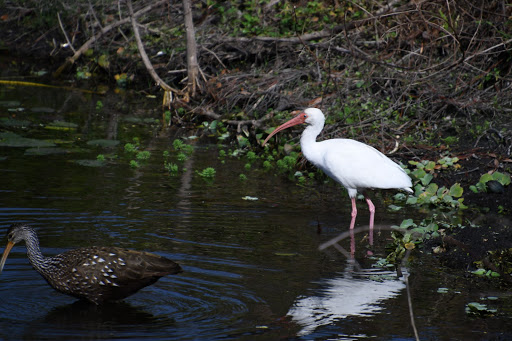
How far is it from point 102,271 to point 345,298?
7.38ft

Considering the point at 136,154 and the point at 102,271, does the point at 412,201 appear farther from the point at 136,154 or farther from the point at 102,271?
the point at 102,271

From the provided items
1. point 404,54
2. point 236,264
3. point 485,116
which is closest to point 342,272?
point 236,264

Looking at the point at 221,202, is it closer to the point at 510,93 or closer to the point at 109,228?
the point at 109,228

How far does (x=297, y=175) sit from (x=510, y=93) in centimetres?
442

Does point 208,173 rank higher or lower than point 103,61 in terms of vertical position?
lower

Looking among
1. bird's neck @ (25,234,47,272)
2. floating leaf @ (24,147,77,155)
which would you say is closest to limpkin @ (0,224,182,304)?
bird's neck @ (25,234,47,272)

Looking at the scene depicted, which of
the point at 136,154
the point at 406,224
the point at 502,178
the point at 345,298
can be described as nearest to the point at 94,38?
the point at 136,154

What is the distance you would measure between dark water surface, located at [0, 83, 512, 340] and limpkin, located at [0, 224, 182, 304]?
195 millimetres

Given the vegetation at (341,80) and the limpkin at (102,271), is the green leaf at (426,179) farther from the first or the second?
the limpkin at (102,271)

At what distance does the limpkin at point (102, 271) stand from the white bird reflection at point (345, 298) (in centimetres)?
121

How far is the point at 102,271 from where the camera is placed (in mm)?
6305

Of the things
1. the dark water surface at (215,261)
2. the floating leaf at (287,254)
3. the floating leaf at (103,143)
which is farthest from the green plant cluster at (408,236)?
the floating leaf at (103,143)

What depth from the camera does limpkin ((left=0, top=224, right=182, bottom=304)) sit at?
626 centimetres

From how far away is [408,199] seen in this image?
10.4m
